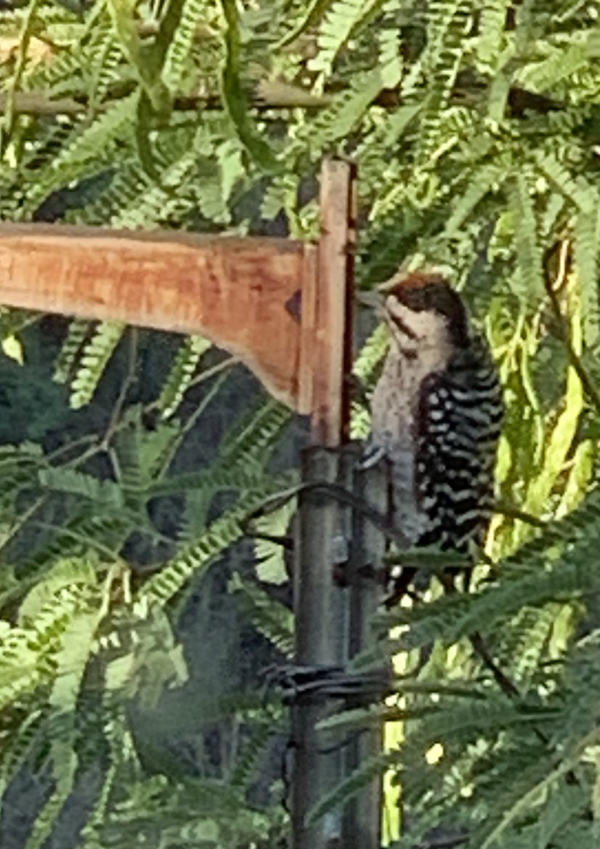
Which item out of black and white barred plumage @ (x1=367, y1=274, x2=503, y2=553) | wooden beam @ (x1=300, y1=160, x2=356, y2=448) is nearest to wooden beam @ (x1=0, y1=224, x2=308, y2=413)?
wooden beam @ (x1=300, y1=160, x2=356, y2=448)

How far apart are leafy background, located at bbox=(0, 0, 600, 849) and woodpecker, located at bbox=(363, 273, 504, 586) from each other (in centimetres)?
4

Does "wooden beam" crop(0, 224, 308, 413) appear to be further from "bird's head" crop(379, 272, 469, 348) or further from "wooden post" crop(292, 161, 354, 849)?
"bird's head" crop(379, 272, 469, 348)

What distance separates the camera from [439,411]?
36.4 inches

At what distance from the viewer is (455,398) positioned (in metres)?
0.93

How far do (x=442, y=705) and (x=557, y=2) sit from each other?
33cm

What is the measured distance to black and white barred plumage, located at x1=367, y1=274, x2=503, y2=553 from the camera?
89 cm

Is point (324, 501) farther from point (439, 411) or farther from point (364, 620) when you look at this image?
point (439, 411)

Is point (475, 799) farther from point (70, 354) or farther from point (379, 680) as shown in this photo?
point (70, 354)

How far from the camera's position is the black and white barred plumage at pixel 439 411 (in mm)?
887

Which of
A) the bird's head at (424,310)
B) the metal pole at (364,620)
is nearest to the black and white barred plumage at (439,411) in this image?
the bird's head at (424,310)

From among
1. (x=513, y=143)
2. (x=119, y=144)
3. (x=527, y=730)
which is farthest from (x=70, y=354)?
(x=527, y=730)

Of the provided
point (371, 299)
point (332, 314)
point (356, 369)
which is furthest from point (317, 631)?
point (356, 369)

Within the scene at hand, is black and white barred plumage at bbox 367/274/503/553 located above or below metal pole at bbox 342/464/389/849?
above

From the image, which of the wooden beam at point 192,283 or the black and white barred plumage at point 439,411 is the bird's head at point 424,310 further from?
the wooden beam at point 192,283
